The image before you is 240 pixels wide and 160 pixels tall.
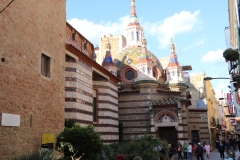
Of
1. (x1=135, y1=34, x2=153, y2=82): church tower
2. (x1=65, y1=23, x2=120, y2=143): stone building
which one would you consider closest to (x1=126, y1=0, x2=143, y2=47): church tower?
(x1=135, y1=34, x2=153, y2=82): church tower

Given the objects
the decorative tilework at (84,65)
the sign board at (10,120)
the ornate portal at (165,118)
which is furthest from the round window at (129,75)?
the sign board at (10,120)

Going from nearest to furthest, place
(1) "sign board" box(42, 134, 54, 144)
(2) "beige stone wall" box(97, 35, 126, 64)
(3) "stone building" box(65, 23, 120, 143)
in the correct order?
(1) "sign board" box(42, 134, 54, 144) → (3) "stone building" box(65, 23, 120, 143) → (2) "beige stone wall" box(97, 35, 126, 64)

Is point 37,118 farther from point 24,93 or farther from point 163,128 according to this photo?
point 163,128

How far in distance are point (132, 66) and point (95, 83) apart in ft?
29.6

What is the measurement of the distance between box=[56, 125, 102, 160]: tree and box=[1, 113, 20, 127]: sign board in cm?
232

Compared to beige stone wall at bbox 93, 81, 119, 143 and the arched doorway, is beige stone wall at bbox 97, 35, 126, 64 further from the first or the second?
beige stone wall at bbox 93, 81, 119, 143

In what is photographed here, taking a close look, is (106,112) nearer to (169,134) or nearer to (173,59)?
(169,134)

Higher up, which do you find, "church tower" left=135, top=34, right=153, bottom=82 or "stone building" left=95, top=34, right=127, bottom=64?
"stone building" left=95, top=34, right=127, bottom=64

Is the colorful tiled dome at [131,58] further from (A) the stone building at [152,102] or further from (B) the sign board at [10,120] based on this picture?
(B) the sign board at [10,120]

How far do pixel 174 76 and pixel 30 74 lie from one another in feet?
66.3

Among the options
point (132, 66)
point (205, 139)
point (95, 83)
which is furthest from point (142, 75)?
point (205, 139)

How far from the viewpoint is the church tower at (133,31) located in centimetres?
3303

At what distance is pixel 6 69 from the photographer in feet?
32.4

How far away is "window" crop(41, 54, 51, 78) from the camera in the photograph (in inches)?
485
